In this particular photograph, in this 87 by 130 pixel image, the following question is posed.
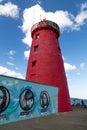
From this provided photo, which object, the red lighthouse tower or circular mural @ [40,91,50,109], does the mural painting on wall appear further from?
the red lighthouse tower

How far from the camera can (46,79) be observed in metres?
20.6

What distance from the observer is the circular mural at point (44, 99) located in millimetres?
17531

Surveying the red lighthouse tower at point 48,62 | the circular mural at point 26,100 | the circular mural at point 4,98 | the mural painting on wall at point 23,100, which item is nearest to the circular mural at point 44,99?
the mural painting on wall at point 23,100

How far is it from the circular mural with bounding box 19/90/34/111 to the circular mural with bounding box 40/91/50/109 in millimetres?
1866

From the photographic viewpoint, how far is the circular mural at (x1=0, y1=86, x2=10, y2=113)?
12219 millimetres

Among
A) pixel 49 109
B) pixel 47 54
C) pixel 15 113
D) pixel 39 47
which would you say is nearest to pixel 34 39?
pixel 39 47

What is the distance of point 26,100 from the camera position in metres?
15.1

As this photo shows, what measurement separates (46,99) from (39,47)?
27.7 feet

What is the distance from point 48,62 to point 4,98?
10.4 metres

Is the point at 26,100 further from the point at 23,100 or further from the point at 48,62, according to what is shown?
the point at 48,62

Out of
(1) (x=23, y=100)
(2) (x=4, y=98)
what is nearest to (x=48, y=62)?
(1) (x=23, y=100)

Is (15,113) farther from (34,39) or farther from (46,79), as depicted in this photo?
(34,39)

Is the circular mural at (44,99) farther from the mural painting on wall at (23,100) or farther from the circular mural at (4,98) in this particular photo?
the circular mural at (4,98)

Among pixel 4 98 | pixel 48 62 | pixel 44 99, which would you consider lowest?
pixel 4 98
